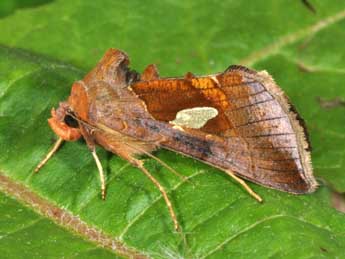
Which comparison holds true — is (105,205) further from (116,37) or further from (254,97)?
(116,37)

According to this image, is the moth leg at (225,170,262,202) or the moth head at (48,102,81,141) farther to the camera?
the moth head at (48,102,81,141)

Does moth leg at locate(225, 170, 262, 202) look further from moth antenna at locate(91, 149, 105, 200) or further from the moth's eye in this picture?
the moth's eye

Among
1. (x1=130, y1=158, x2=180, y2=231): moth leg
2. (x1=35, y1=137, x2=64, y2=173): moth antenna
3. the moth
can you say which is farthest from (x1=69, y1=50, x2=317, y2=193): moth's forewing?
(x1=35, y1=137, x2=64, y2=173): moth antenna

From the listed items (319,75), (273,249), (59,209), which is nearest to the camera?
(273,249)

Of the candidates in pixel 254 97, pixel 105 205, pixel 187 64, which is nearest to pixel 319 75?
pixel 187 64

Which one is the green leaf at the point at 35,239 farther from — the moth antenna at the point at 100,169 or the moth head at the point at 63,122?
the moth head at the point at 63,122

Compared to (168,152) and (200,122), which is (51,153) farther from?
(200,122)
